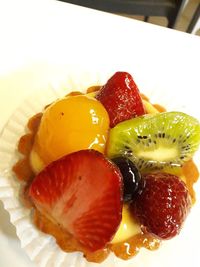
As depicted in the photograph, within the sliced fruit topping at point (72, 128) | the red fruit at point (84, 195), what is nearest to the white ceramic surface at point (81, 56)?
the sliced fruit topping at point (72, 128)

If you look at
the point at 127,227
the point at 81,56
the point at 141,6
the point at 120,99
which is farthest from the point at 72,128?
the point at 141,6

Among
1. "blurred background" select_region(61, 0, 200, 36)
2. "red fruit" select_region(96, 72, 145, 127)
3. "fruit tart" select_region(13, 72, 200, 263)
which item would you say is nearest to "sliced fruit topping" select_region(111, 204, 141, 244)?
"fruit tart" select_region(13, 72, 200, 263)

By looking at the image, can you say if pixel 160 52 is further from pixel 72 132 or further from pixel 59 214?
pixel 59 214

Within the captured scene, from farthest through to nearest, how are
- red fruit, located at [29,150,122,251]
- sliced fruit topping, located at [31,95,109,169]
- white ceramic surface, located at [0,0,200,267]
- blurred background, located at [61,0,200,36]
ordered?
blurred background, located at [61,0,200,36] < white ceramic surface, located at [0,0,200,267] < sliced fruit topping, located at [31,95,109,169] < red fruit, located at [29,150,122,251]

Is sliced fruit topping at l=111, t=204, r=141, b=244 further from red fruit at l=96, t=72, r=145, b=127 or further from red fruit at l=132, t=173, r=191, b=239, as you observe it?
red fruit at l=96, t=72, r=145, b=127

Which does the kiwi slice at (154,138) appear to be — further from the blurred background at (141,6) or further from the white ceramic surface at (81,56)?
A: the blurred background at (141,6)

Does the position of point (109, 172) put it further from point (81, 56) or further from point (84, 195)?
point (81, 56)

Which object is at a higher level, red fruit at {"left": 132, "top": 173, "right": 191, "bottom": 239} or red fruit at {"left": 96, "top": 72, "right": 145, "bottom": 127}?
red fruit at {"left": 96, "top": 72, "right": 145, "bottom": 127}
